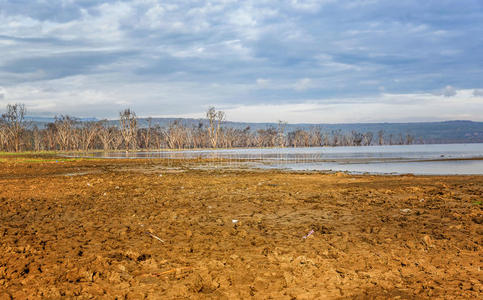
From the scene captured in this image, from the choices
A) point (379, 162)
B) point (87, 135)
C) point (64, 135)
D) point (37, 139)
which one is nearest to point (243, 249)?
point (379, 162)

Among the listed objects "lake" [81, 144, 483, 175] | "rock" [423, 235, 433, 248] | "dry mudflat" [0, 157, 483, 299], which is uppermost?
"rock" [423, 235, 433, 248]

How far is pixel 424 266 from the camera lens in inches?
209

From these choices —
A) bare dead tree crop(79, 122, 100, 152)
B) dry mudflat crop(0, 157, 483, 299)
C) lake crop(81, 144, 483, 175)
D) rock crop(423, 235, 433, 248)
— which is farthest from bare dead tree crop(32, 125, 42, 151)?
rock crop(423, 235, 433, 248)

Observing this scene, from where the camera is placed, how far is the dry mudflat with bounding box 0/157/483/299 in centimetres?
460

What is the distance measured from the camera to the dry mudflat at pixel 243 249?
15.1 feet

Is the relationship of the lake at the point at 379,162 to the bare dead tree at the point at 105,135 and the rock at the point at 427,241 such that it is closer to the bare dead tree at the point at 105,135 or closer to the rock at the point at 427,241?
the rock at the point at 427,241

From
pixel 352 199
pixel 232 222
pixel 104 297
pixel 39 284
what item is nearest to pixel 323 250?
pixel 232 222

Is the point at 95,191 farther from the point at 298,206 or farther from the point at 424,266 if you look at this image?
the point at 424,266

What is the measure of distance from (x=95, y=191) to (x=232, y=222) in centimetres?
778

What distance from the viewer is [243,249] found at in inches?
243

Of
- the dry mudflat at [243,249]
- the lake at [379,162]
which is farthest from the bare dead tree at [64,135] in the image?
the dry mudflat at [243,249]

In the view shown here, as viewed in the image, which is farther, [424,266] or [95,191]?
[95,191]

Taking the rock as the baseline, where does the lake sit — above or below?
below

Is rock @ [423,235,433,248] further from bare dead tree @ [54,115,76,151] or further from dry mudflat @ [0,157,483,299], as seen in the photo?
bare dead tree @ [54,115,76,151]
